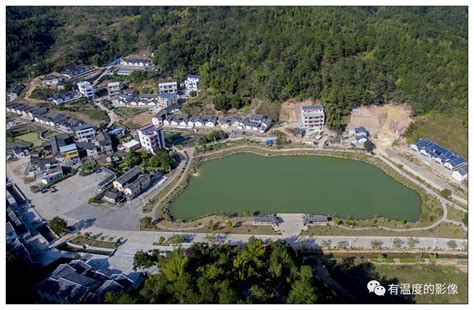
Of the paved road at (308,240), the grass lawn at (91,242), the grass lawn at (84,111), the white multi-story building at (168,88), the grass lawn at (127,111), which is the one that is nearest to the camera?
the paved road at (308,240)

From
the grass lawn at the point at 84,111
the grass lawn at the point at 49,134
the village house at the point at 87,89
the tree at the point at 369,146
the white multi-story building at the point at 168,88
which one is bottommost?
the tree at the point at 369,146

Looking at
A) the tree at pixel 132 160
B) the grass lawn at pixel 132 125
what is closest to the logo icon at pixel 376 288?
the tree at pixel 132 160

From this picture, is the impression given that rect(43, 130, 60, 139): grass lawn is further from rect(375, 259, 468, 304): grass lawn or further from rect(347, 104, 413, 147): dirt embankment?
rect(375, 259, 468, 304): grass lawn

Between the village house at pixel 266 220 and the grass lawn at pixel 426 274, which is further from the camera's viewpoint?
the village house at pixel 266 220

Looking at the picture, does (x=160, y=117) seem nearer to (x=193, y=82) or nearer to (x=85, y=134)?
(x=85, y=134)

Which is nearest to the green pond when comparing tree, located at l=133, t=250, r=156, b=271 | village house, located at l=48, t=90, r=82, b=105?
tree, located at l=133, t=250, r=156, b=271

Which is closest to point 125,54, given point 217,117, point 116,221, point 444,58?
point 217,117

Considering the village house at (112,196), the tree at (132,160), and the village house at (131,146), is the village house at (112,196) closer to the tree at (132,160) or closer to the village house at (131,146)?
the tree at (132,160)

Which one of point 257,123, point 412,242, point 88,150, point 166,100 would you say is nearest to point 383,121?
point 257,123
